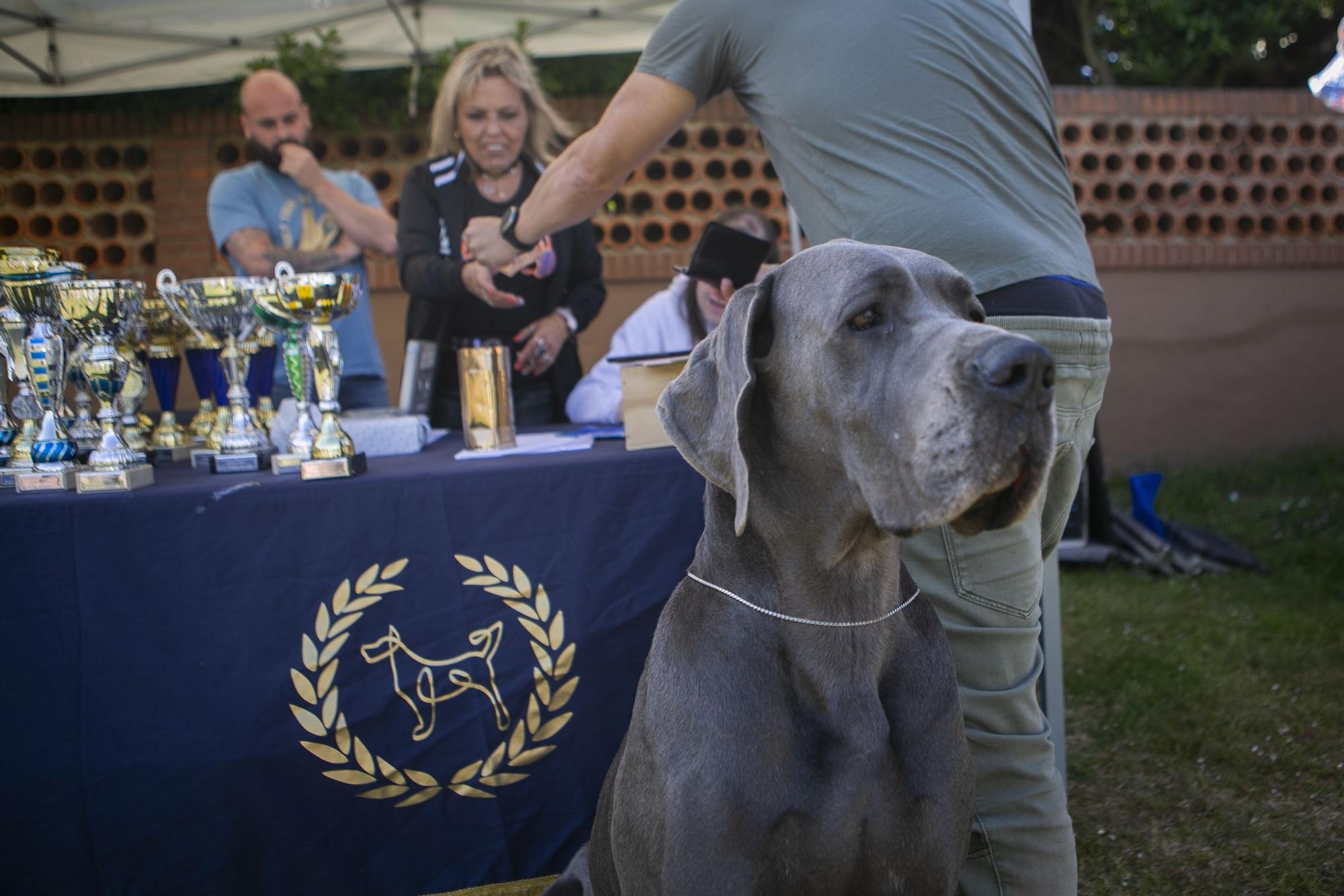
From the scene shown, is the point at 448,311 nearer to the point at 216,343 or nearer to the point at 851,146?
the point at 216,343

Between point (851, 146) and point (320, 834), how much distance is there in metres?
1.79

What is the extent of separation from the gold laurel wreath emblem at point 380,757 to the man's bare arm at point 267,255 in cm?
208

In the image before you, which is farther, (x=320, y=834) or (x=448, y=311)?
(x=448, y=311)

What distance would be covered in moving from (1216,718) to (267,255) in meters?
3.81

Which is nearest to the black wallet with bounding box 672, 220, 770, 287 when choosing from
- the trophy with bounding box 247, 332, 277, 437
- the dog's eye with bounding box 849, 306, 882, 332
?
the dog's eye with bounding box 849, 306, 882, 332

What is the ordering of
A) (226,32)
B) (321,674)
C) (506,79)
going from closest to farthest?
(321,674)
(506,79)
(226,32)

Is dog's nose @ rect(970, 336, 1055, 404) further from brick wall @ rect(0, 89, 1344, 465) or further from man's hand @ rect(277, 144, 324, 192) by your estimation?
brick wall @ rect(0, 89, 1344, 465)

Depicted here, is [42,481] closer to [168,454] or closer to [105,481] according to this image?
[105,481]

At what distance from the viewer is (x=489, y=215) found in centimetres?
405

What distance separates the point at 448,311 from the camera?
389 cm

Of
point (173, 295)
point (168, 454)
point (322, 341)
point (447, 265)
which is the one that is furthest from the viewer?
point (447, 265)

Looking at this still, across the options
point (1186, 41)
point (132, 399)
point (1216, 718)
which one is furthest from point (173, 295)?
point (1186, 41)

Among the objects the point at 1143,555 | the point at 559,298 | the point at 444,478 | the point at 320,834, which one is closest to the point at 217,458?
the point at 444,478

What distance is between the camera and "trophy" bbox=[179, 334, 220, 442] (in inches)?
109
